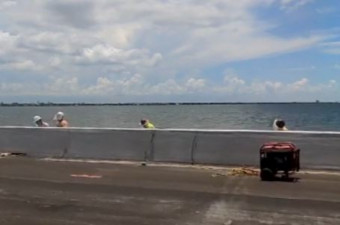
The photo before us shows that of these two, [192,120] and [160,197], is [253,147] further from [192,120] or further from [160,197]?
[192,120]

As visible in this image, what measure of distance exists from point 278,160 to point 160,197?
3.31 meters

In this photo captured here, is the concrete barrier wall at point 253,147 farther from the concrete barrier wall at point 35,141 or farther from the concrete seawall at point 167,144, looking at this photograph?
the concrete barrier wall at point 35,141

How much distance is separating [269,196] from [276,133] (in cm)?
380

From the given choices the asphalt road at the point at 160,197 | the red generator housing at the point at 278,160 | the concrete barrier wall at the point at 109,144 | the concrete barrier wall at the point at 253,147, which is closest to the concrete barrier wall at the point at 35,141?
the concrete barrier wall at the point at 109,144

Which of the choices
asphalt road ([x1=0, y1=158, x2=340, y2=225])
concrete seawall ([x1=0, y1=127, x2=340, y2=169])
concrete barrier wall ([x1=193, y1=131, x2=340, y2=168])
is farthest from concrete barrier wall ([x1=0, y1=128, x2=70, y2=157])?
concrete barrier wall ([x1=193, y1=131, x2=340, y2=168])

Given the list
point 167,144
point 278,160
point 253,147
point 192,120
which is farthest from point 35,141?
point 192,120

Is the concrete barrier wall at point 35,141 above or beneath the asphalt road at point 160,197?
above

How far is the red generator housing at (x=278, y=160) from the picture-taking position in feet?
38.2

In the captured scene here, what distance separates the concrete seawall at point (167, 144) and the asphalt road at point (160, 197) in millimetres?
819

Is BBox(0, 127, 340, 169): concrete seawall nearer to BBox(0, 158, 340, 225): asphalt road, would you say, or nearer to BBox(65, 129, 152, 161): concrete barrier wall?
BBox(65, 129, 152, 161): concrete barrier wall

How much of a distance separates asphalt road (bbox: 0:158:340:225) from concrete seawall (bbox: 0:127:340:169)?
819 mm

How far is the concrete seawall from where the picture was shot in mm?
12781

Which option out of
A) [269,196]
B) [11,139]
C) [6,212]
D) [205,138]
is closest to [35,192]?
[6,212]

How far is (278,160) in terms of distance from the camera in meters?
11.7
